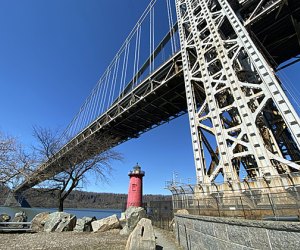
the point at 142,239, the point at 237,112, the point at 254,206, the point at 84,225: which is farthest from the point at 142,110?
the point at 254,206

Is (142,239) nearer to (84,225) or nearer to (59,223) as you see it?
(84,225)

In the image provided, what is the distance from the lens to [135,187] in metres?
22.7

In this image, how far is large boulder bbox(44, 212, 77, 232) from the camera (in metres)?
10.8

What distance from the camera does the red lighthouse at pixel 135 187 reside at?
2194 centimetres

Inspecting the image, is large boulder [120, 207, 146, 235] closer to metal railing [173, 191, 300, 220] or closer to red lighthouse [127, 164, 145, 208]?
metal railing [173, 191, 300, 220]

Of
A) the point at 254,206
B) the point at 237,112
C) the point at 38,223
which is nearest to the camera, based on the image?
the point at 254,206

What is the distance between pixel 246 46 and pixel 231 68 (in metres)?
1.09

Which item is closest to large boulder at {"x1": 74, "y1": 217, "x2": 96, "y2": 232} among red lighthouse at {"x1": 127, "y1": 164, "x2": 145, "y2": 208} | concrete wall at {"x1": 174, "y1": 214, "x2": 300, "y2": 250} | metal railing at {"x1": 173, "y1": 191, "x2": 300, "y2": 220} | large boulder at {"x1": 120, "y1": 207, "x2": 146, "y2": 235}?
large boulder at {"x1": 120, "y1": 207, "x2": 146, "y2": 235}

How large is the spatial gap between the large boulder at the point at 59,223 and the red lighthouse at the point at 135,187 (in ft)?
35.9

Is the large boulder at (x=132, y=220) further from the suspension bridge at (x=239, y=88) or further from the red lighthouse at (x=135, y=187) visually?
the red lighthouse at (x=135, y=187)

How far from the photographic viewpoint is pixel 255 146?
6.41 metres

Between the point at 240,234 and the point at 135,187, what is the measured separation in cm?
2013

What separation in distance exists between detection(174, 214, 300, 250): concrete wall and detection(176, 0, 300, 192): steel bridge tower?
1.43m

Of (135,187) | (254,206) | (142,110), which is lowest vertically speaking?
(254,206)
